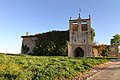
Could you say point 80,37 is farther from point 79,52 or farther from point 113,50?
point 113,50

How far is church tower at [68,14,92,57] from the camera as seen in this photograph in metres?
37.9

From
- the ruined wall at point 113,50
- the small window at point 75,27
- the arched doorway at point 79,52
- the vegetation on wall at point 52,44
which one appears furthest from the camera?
the ruined wall at point 113,50

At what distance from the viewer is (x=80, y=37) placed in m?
38.3

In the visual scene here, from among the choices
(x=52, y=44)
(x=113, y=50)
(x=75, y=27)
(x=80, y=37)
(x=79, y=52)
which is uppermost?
(x=75, y=27)

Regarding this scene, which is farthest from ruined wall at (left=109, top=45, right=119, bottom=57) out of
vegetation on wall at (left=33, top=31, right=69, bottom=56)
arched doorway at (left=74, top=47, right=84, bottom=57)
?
vegetation on wall at (left=33, top=31, right=69, bottom=56)

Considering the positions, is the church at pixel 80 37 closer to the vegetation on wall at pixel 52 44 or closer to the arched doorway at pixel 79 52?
the arched doorway at pixel 79 52

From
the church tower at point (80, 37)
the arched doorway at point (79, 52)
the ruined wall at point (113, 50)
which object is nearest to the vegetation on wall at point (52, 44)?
the church tower at point (80, 37)

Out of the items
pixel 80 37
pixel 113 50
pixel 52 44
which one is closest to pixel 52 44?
pixel 52 44

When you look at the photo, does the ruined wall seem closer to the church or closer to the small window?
the church

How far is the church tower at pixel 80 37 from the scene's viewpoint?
1492 inches

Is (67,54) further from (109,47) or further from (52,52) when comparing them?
(109,47)

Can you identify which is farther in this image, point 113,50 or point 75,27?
point 113,50

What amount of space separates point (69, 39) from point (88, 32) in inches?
155

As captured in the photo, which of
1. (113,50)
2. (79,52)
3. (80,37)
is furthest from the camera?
(113,50)
